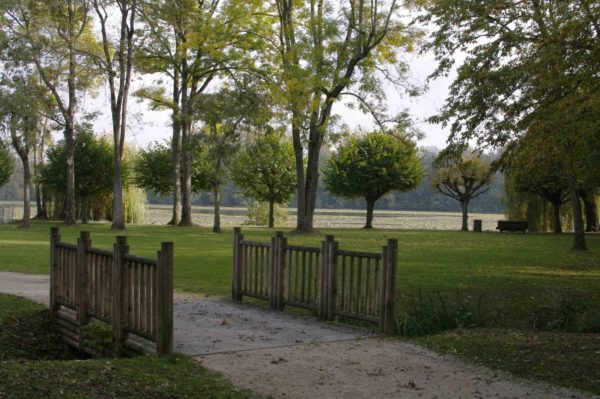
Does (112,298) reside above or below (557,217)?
below

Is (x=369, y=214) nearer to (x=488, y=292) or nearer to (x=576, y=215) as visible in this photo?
(x=576, y=215)

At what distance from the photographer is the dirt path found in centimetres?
679

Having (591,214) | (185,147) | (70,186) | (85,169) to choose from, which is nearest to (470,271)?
(185,147)

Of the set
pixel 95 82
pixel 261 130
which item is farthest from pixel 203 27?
pixel 95 82

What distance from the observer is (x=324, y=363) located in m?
7.86

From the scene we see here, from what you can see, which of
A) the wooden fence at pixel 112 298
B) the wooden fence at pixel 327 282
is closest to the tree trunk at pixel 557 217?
the wooden fence at pixel 327 282

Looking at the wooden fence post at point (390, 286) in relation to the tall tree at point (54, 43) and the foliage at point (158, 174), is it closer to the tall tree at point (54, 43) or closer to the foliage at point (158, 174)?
the tall tree at point (54, 43)

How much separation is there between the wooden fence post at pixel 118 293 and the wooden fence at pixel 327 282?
3.22 meters

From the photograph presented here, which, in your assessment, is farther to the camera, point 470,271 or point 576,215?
point 576,215

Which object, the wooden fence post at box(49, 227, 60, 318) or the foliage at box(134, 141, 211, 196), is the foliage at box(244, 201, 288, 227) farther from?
the wooden fence post at box(49, 227, 60, 318)

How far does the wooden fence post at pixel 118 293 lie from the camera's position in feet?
28.9

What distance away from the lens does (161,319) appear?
790 cm

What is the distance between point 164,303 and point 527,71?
9816 millimetres

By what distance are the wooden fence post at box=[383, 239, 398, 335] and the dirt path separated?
14.0 inches
